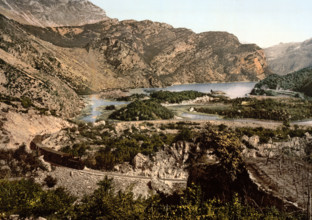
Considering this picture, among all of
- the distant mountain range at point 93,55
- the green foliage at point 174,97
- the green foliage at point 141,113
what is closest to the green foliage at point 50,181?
the distant mountain range at point 93,55

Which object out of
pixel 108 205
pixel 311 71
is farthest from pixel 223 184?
pixel 311 71

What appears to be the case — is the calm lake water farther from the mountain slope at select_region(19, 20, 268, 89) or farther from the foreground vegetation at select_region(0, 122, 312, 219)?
the foreground vegetation at select_region(0, 122, 312, 219)

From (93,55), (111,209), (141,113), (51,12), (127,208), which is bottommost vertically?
(141,113)

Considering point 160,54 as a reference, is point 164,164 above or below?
below

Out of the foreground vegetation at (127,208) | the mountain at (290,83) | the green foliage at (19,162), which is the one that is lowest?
the green foliage at (19,162)

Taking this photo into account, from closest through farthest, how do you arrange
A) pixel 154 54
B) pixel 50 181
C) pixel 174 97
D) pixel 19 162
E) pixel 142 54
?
pixel 50 181
pixel 19 162
pixel 174 97
pixel 142 54
pixel 154 54

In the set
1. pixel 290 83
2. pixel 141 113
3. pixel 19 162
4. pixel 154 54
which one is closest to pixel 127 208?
pixel 19 162

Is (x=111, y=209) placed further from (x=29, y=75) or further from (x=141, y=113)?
(x=29, y=75)

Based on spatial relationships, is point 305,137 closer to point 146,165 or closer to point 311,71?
point 146,165

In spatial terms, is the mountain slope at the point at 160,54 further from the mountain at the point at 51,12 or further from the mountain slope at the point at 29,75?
the mountain slope at the point at 29,75

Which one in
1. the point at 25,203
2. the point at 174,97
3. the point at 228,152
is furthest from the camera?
the point at 174,97
